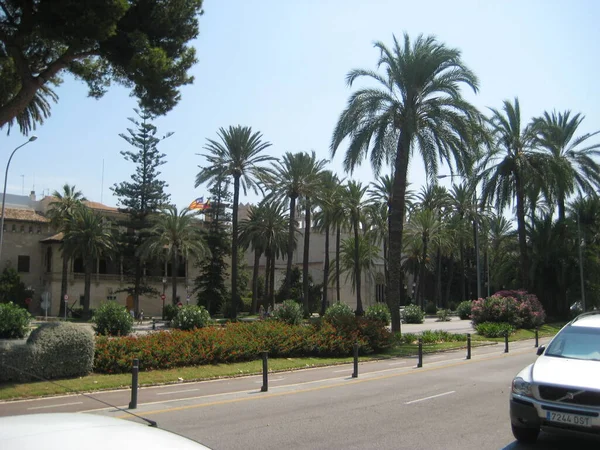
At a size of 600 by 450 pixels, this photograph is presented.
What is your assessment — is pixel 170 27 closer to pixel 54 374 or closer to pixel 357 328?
pixel 54 374

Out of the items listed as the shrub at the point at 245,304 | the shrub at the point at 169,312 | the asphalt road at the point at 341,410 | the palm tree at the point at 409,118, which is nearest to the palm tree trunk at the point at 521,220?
the palm tree at the point at 409,118

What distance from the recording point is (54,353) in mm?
13992

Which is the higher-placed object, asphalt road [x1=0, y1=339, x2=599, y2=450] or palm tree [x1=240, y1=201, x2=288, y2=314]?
palm tree [x1=240, y1=201, x2=288, y2=314]

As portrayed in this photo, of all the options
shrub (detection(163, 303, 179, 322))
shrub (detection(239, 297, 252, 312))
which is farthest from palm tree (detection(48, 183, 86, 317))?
shrub (detection(239, 297, 252, 312))

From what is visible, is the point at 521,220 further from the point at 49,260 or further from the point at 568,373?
the point at 49,260

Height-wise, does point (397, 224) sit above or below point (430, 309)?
above

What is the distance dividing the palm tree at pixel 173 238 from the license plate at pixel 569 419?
166 feet

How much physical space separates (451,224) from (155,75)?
57.2 m

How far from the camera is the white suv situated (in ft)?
22.5

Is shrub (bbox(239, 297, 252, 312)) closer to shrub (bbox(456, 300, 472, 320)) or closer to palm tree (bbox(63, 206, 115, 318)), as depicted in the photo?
palm tree (bbox(63, 206, 115, 318))

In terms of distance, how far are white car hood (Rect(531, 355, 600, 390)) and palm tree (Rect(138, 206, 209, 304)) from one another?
49878 mm

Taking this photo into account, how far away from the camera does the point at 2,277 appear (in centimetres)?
5594

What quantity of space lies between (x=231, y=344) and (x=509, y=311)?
2242 centimetres

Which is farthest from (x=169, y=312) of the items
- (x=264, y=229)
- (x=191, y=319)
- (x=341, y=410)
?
(x=341, y=410)
